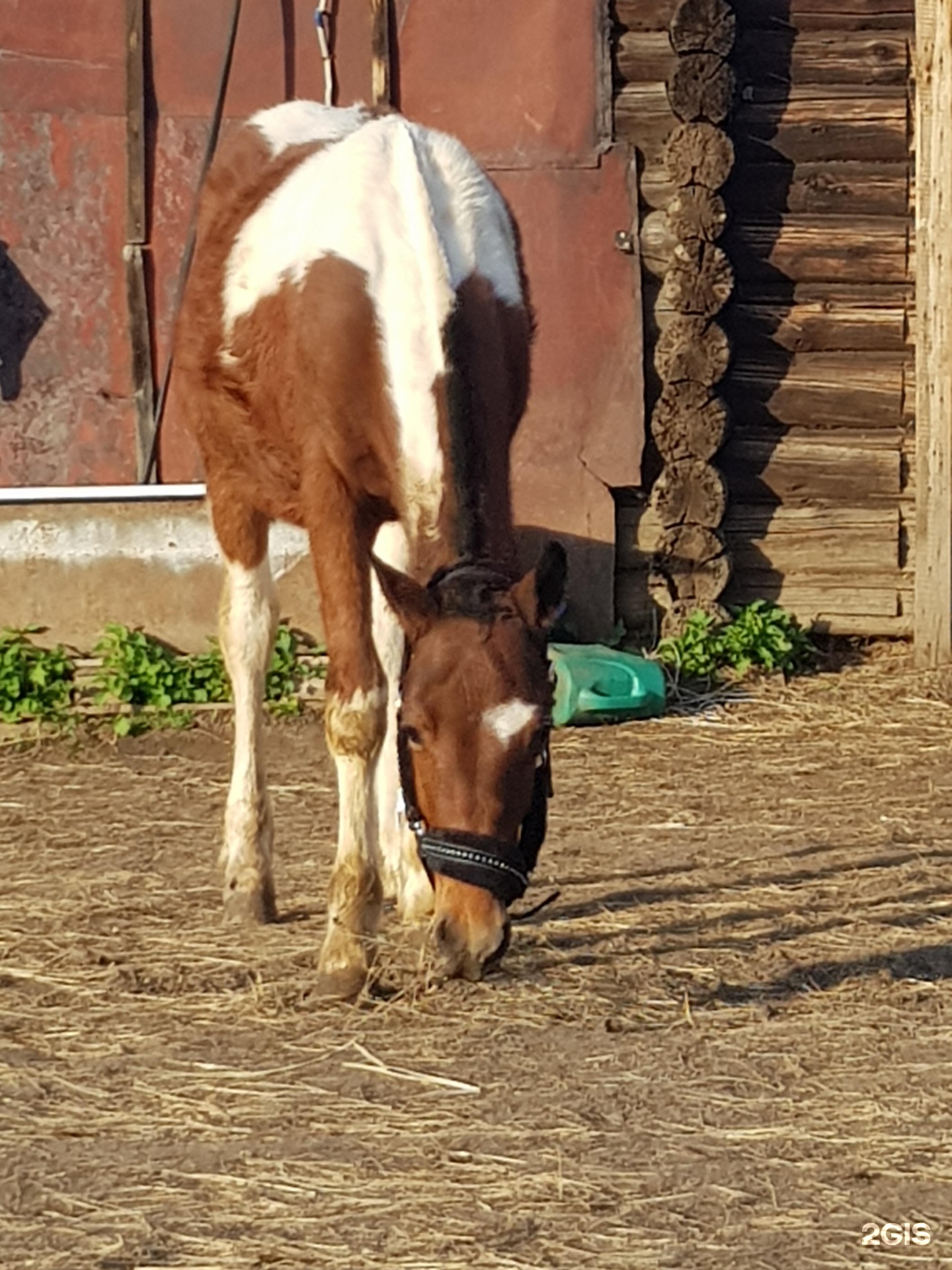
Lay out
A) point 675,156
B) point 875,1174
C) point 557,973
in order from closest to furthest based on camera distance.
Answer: point 875,1174
point 557,973
point 675,156

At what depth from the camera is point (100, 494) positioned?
8.85 metres

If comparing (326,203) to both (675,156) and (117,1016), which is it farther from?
(675,156)

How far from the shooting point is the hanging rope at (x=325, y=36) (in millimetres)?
9305

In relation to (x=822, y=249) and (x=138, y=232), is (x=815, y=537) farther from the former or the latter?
(x=138, y=232)

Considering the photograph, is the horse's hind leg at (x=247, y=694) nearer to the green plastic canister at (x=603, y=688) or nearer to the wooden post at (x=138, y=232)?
the green plastic canister at (x=603, y=688)

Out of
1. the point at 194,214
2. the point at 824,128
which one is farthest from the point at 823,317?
the point at 194,214


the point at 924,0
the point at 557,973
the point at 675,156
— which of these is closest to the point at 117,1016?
the point at 557,973

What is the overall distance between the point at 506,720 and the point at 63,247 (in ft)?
18.7

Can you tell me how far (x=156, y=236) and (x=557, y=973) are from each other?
5214 mm

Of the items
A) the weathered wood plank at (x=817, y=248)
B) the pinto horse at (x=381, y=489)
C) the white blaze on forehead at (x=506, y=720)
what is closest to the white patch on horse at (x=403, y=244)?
the pinto horse at (x=381, y=489)

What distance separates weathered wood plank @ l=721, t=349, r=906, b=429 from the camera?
9.64 m

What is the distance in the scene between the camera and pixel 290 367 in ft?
17.7

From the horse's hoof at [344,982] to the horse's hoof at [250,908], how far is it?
0.78 metres

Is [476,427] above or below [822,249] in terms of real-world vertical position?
below
